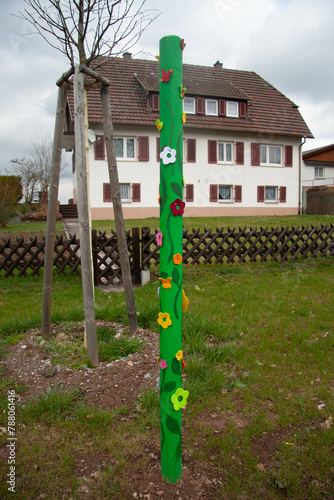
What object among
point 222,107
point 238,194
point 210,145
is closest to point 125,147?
point 210,145

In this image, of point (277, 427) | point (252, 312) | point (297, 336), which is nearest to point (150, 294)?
point (252, 312)

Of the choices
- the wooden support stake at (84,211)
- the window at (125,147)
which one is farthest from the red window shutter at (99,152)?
the wooden support stake at (84,211)

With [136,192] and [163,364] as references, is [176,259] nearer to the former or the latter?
[163,364]

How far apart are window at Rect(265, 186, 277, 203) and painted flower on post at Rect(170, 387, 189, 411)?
75.4ft

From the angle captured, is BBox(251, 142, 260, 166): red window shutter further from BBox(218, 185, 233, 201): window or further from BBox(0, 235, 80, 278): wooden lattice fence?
BBox(0, 235, 80, 278): wooden lattice fence

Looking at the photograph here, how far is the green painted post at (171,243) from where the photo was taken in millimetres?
1895

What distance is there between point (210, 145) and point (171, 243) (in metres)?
20.6

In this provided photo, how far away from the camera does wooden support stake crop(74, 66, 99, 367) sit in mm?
3197

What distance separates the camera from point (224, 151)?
22203 mm

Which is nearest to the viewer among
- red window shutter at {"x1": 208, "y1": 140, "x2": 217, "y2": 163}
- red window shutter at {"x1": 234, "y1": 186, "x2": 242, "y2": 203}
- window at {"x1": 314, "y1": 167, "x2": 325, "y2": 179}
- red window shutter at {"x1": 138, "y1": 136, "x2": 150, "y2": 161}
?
red window shutter at {"x1": 138, "y1": 136, "x2": 150, "y2": 161}

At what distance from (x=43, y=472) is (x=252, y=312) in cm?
326

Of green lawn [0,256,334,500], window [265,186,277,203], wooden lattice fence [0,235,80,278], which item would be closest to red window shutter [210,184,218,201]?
window [265,186,277,203]

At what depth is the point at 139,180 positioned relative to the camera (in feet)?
69.2

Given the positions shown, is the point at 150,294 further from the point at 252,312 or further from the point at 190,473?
the point at 190,473
